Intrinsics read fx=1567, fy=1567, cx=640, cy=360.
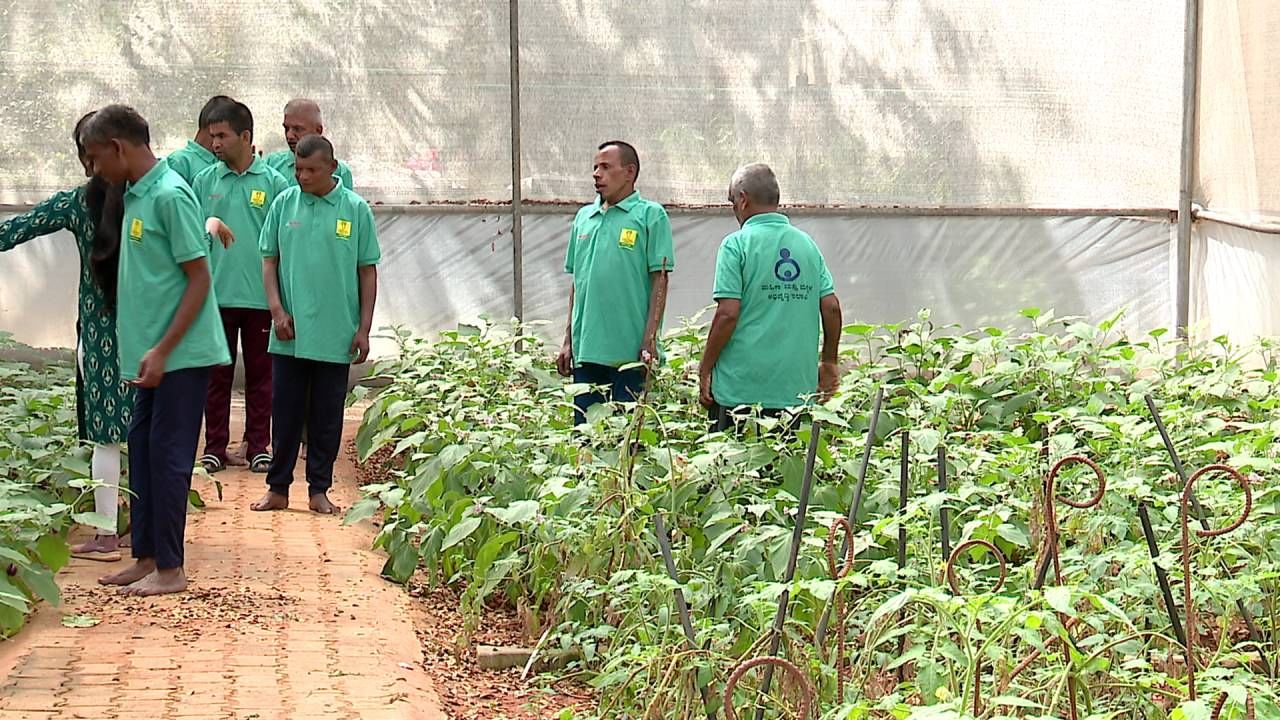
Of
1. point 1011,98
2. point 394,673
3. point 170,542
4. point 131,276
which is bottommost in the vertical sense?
point 394,673

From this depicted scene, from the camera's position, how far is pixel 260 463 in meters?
6.41

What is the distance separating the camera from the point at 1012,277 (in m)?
8.64

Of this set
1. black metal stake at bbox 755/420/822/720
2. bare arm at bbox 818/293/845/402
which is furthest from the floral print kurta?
black metal stake at bbox 755/420/822/720

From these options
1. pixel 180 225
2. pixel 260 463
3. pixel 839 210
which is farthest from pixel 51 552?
pixel 839 210

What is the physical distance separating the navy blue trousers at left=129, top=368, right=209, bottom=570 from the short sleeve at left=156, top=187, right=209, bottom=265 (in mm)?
333

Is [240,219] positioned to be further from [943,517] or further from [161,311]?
[943,517]

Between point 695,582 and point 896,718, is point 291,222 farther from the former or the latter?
point 896,718

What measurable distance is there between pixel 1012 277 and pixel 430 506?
4.61 m

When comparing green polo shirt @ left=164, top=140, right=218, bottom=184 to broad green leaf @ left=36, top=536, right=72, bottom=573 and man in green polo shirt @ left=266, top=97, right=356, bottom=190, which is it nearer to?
man in green polo shirt @ left=266, top=97, right=356, bottom=190

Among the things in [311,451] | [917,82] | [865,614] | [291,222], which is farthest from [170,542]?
[917,82]

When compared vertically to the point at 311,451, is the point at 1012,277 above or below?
above

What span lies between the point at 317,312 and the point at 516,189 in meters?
2.74

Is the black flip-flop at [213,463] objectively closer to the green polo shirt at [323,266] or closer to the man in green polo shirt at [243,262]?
the man in green polo shirt at [243,262]

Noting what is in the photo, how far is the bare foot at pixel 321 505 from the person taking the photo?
18.8 feet
